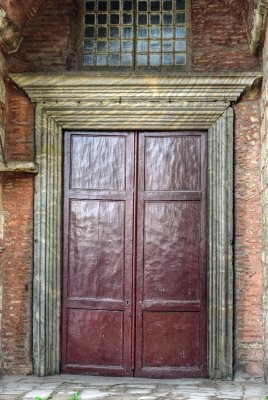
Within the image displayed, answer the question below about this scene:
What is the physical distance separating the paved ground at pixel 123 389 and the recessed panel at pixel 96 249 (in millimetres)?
888

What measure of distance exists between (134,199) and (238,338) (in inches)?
68.8

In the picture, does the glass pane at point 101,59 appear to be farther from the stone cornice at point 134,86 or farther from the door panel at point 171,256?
the door panel at point 171,256

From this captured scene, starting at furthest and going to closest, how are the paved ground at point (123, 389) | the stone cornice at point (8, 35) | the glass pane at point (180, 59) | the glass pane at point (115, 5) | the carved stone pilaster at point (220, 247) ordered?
1. the glass pane at point (115, 5)
2. the glass pane at point (180, 59)
3. the carved stone pilaster at point (220, 247)
4. the stone cornice at point (8, 35)
5. the paved ground at point (123, 389)

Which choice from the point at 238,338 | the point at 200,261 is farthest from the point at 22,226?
the point at 238,338

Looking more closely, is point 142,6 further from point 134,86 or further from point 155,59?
point 134,86

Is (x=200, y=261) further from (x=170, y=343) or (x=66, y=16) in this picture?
(x=66, y=16)

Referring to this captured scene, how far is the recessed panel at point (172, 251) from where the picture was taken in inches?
261

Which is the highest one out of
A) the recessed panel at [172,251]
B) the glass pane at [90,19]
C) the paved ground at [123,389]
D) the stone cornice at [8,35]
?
the glass pane at [90,19]

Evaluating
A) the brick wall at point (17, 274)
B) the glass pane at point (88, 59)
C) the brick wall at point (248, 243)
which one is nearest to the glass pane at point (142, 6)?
the glass pane at point (88, 59)

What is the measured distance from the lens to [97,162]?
677 cm

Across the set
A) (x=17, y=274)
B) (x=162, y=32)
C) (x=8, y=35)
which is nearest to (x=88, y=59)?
(x=162, y=32)

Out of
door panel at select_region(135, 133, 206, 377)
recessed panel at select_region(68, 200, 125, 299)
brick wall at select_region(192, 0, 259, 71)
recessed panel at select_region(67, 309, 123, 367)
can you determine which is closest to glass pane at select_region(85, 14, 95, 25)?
brick wall at select_region(192, 0, 259, 71)

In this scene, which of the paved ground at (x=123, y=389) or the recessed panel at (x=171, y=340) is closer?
the paved ground at (x=123, y=389)

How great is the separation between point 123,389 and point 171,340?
84 cm
